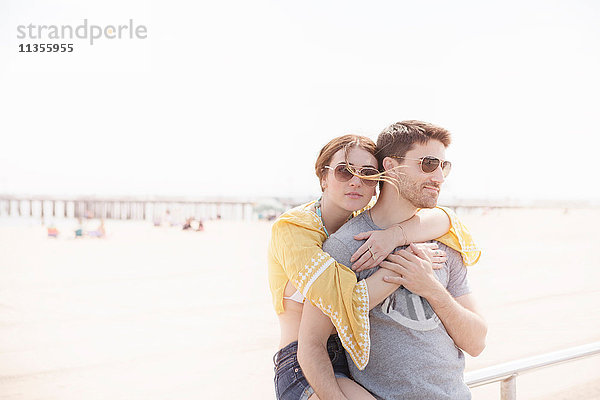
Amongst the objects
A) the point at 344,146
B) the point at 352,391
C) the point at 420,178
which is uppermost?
the point at 344,146

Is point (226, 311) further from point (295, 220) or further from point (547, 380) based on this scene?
point (295, 220)

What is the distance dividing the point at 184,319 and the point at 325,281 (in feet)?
28.8

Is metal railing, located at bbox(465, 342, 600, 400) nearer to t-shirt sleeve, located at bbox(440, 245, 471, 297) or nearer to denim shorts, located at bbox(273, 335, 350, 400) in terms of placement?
t-shirt sleeve, located at bbox(440, 245, 471, 297)

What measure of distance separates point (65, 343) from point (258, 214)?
103 ft

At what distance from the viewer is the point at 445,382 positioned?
1.80 meters

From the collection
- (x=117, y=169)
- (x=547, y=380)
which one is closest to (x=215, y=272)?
(x=547, y=380)

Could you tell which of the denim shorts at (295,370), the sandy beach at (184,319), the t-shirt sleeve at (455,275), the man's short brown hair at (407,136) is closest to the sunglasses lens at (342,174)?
the man's short brown hair at (407,136)

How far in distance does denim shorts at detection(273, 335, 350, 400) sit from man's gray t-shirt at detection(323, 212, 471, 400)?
12 centimetres

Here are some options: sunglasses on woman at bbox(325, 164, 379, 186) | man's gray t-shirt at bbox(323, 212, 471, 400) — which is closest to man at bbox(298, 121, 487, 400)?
man's gray t-shirt at bbox(323, 212, 471, 400)

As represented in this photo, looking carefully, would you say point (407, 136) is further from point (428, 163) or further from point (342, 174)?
point (342, 174)

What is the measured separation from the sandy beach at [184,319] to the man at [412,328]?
0.27m

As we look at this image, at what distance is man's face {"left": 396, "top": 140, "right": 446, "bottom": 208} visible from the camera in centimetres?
193

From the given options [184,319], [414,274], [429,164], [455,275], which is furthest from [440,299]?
[184,319]

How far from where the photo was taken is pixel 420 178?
193 cm
